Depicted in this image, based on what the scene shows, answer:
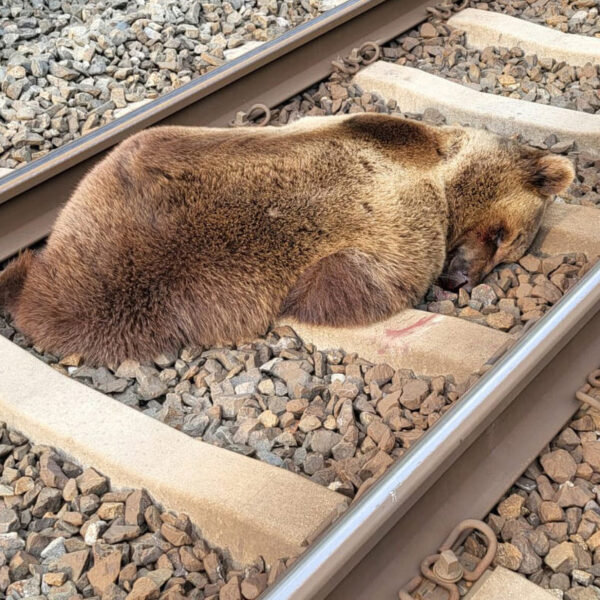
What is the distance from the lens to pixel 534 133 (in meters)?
5.43

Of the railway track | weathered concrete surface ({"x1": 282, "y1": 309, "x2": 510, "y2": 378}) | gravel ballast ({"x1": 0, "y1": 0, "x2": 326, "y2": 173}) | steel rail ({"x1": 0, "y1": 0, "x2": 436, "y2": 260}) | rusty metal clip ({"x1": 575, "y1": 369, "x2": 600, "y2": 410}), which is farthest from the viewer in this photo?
gravel ballast ({"x1": 0, "y1": 0, "x2": 326, "y2": 173})

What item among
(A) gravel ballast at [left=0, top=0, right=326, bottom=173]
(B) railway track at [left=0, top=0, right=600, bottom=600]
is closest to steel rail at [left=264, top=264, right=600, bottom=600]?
(B) railway track at [left=0, top=0, right=600, bottom=600]

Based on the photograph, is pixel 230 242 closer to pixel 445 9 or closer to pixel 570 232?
pixel 570 232

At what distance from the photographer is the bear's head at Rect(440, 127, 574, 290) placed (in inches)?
171

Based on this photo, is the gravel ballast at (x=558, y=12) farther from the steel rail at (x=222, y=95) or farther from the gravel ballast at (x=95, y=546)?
the gravel ballast at (x=95, y=546)

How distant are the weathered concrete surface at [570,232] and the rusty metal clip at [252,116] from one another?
179 cm

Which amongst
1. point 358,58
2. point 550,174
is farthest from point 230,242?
point 358,58

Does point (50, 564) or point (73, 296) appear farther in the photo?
point (73, 296)

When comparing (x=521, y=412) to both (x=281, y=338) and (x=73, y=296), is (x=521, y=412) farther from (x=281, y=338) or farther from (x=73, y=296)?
(x=73, y=296)

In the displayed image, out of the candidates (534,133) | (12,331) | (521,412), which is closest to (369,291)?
(521,412)

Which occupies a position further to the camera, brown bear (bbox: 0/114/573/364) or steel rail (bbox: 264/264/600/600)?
A: brown bear (bbox: 0/114/573/364)

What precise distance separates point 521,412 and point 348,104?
310 cm

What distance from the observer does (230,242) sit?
3.85 meters

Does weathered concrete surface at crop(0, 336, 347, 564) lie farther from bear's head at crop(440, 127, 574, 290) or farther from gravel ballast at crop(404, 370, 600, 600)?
bear's head at crop(440, 127, 574, 290)
